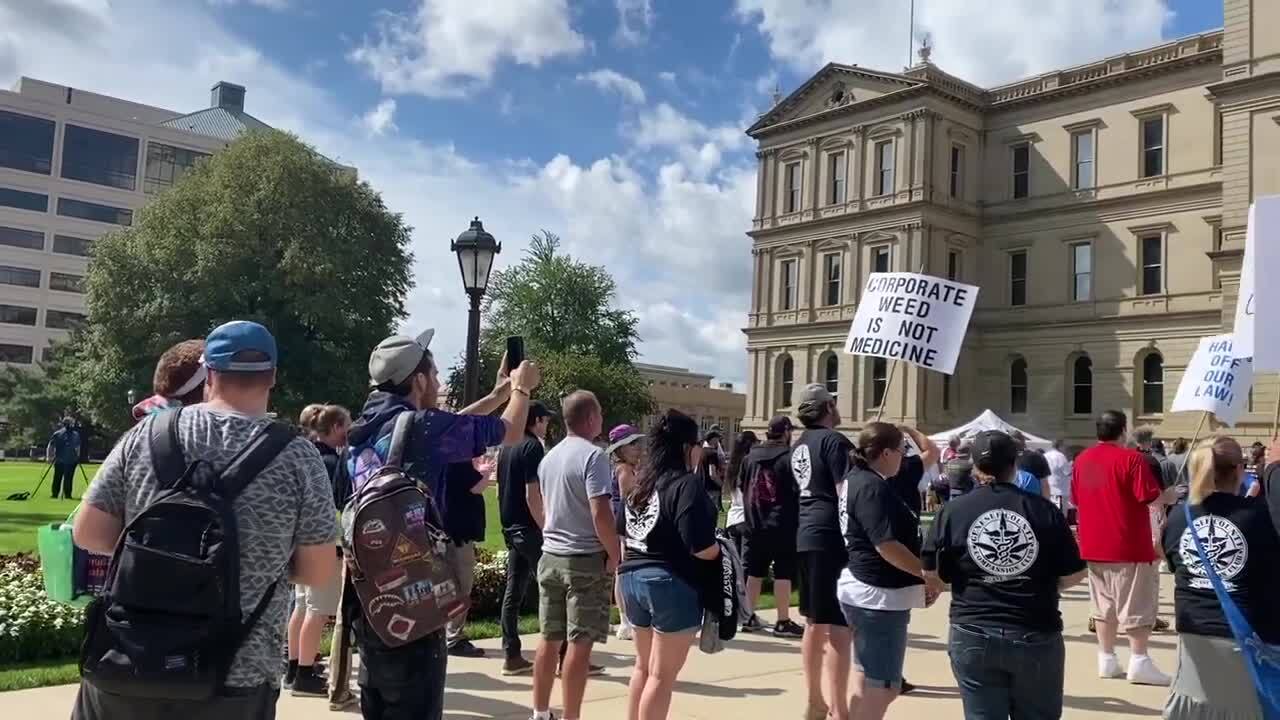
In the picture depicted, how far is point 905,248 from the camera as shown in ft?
162

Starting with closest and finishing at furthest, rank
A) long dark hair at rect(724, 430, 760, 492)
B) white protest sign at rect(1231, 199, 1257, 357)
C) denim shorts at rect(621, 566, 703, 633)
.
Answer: denim shorts at rect(621, 566, 703, 633)
white protest sign at rect(1231, 199, 1257, 357)
long dark hair at rect(724, 430, 760, 492)

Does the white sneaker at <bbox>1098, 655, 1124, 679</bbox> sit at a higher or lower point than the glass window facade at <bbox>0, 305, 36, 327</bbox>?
lower

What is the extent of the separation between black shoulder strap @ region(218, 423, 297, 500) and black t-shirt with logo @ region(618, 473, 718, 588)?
2614mm

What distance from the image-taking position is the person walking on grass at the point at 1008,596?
484 cm

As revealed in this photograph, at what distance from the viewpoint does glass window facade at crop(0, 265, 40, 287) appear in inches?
3445

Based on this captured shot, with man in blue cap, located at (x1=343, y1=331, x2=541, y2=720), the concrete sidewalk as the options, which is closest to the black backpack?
man in blue cap, located at (x1=343, y1=331, x2=541, y2=720)

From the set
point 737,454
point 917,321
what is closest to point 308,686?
point 737,454

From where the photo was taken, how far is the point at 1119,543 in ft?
28.9

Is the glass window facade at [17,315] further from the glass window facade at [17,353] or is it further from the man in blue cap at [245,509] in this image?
the man in blue cap at [245,509]

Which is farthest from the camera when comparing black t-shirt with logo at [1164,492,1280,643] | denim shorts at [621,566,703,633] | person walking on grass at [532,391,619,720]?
person walking on grass at [532,391,619,720]

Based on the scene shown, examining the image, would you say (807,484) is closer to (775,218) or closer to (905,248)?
(905,248)

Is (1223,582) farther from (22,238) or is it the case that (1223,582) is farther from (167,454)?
(22,238)

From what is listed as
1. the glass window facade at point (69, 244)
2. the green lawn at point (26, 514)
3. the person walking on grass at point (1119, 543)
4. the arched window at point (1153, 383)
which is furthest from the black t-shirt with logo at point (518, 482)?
the glass window facade at point (69, 244)

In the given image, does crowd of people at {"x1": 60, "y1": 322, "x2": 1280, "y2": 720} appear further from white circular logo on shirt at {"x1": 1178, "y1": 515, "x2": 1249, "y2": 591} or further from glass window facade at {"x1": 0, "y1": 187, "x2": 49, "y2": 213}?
glass window facade at {"x1": 0, "y1": 187, "x2": 49, "y2": 213}
